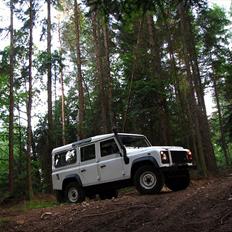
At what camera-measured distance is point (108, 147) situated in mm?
13023

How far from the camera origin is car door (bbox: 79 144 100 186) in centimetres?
1321

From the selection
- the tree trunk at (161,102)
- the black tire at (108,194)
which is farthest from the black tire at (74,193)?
the tree trunk at (161,102)

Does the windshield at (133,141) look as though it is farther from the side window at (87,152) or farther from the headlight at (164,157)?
the headlight at (164,157)

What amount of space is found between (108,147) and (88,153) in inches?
37.6

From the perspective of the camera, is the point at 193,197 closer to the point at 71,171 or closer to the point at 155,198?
the point at 155,198

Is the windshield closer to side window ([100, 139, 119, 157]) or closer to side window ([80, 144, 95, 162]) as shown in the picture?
side window ([100, 139, 119, 157])

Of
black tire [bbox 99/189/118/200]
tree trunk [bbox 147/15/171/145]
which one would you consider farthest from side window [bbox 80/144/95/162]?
tree trunk [bbox 147/15/171/145]

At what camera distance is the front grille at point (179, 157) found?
12070 mm

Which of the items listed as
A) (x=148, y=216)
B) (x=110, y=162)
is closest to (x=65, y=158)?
(x=110, y=162)

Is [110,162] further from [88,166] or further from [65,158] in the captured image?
[65,158]

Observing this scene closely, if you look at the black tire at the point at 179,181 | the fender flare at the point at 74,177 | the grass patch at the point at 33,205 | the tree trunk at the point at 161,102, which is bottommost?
the grass patch at the point at 33,205

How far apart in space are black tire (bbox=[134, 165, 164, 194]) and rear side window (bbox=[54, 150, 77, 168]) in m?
2.98

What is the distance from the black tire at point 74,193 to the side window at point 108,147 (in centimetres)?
160

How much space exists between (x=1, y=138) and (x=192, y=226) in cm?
2172
